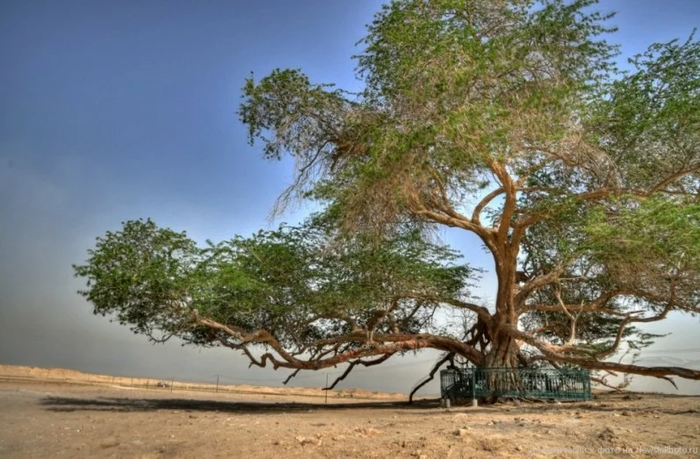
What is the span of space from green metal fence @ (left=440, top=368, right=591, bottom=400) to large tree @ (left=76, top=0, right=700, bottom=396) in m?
0.67

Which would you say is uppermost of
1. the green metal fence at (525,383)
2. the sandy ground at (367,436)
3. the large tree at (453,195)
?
the large tree at (453,195)

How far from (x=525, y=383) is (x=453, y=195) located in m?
5.64

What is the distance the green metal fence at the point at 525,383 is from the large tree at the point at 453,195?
2.19ft

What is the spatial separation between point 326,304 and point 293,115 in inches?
210

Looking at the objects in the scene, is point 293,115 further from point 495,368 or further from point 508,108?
point 495,368

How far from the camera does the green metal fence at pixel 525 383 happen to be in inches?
613

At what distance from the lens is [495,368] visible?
51.7 feet

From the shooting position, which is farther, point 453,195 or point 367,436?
point 453,195

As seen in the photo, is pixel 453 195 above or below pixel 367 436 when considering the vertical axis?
above

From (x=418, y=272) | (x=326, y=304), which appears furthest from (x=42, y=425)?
(x=418, y=272)

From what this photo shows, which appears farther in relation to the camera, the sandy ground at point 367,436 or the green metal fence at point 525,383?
the green metal fence at point 525,383

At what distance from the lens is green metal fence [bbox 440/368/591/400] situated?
1556cm

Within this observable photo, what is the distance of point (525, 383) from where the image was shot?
1568 cm

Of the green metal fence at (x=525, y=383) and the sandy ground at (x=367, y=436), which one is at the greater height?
the green metal fence at (x=525, y=383)
